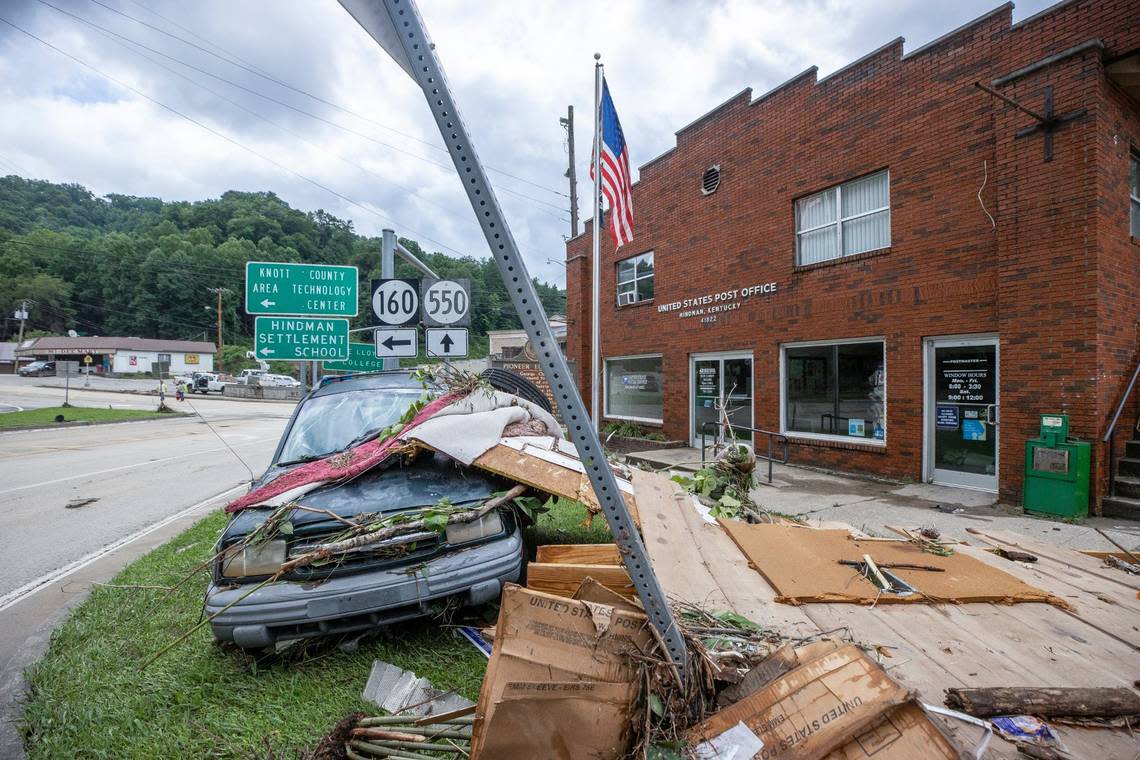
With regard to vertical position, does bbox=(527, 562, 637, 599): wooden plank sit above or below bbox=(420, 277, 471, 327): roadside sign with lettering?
below

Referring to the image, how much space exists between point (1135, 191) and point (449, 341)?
10.3 m

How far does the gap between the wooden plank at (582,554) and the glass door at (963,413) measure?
7009mm

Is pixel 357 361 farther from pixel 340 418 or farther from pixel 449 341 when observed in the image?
pixel 340 418

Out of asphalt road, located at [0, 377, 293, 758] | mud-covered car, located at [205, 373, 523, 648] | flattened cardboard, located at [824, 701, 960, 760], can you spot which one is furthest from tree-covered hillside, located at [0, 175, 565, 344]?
flattened cardboard, located at [824, 701, 960, 760]

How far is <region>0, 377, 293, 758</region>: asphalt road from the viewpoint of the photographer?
4.20 metres

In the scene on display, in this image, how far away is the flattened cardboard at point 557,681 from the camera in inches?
72.7

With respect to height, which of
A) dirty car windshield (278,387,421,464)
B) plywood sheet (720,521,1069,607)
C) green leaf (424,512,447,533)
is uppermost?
dirty car windshield (278,387,421,464)

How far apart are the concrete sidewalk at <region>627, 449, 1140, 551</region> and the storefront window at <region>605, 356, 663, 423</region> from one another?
460 cm

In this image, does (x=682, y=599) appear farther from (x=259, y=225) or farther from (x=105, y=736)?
(x=259, y=225)

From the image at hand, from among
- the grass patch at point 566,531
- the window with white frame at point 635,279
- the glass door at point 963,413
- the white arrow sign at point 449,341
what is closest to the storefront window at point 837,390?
the glass door at point 963,413

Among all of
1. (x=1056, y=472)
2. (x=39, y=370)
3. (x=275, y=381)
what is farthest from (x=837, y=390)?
(x=39, y=370)

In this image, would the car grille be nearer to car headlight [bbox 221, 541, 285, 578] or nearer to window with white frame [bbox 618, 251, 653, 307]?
car headlight [bbox 221, 541, 285, 578]

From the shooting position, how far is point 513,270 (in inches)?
76.0

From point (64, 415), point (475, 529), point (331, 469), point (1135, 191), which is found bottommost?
point (64, 415)
